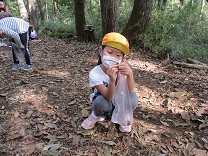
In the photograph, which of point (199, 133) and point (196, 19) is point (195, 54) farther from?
point (199, 133)

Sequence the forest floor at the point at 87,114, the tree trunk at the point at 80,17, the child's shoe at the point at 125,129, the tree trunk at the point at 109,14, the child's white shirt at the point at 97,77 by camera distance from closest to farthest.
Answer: the child's white shirt at the point at 97,77 → the forest floor at the point at 87,114 → the child's shoe at the point at 125,129 → the tree trunk at the point at 109,14 → the tree trunk at the point at 80,17

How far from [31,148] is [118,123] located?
3.39 feet

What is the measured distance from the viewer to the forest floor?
235 centimetres

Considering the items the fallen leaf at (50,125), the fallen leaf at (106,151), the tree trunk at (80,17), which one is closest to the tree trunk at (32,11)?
the tree trunk at (80,17)

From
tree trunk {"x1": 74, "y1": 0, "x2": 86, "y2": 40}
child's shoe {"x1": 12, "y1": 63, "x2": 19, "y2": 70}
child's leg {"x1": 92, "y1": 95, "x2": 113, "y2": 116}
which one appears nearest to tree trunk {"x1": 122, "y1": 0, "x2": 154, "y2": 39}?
tree trunk {"x1": 74, "y1": 0, "x2": 86, "y2": 40}

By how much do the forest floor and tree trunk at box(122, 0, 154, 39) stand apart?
1695 millimetres

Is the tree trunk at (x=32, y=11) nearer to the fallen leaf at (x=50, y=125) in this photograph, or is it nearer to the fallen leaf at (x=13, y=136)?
the fallen leaf at (x=50, y=125)

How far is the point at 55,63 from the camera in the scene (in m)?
5.18

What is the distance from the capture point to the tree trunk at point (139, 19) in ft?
19.3

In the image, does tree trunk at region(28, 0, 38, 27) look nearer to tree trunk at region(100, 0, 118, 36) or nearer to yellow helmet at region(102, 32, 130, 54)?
tree trunk at region(100, 0, 118, 36)

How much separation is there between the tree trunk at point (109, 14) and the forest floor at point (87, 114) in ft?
5.74

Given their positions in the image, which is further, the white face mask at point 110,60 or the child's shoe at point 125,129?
the child's shoe at point 125,129

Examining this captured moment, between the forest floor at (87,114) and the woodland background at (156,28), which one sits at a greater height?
the woodland background at (156,28)

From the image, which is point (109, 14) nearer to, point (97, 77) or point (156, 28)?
point (156, 28)
